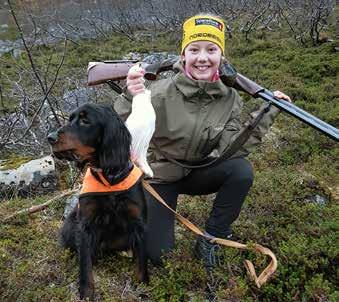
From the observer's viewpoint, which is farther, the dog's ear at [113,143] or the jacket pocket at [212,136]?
the jacket pocket at [212,136]

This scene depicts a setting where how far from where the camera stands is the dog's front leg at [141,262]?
11.5 feet

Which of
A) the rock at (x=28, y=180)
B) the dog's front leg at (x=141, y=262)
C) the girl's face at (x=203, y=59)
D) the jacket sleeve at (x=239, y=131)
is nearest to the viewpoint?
the dog's front leg at (x=141, y=262)

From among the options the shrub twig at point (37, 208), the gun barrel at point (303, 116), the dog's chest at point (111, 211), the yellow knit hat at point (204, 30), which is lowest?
the shrub twig at point (37, 208)

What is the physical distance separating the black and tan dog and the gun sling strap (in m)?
0.47

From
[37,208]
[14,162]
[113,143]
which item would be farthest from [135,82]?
[14,162]

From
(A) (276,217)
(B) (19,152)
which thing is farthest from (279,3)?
(A) (276,217)

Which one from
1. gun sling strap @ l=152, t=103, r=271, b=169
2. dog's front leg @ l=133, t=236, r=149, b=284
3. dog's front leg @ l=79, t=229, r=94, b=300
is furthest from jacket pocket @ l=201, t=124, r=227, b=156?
dog's front leg @ l=79, t=229, r=94, b=300

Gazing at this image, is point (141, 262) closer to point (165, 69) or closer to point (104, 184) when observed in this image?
point (104, 184)

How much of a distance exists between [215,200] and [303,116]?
91 centimetres

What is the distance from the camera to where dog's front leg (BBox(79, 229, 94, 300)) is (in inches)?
131

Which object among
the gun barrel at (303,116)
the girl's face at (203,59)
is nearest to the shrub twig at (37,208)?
the girl's face at (203,59)

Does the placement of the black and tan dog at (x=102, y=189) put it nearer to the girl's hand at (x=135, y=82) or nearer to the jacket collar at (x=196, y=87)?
the girl's hand at (x=135, y=82)

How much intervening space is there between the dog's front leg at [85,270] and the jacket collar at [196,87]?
49.5 inches

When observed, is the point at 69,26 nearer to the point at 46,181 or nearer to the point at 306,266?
the point at 46,181
